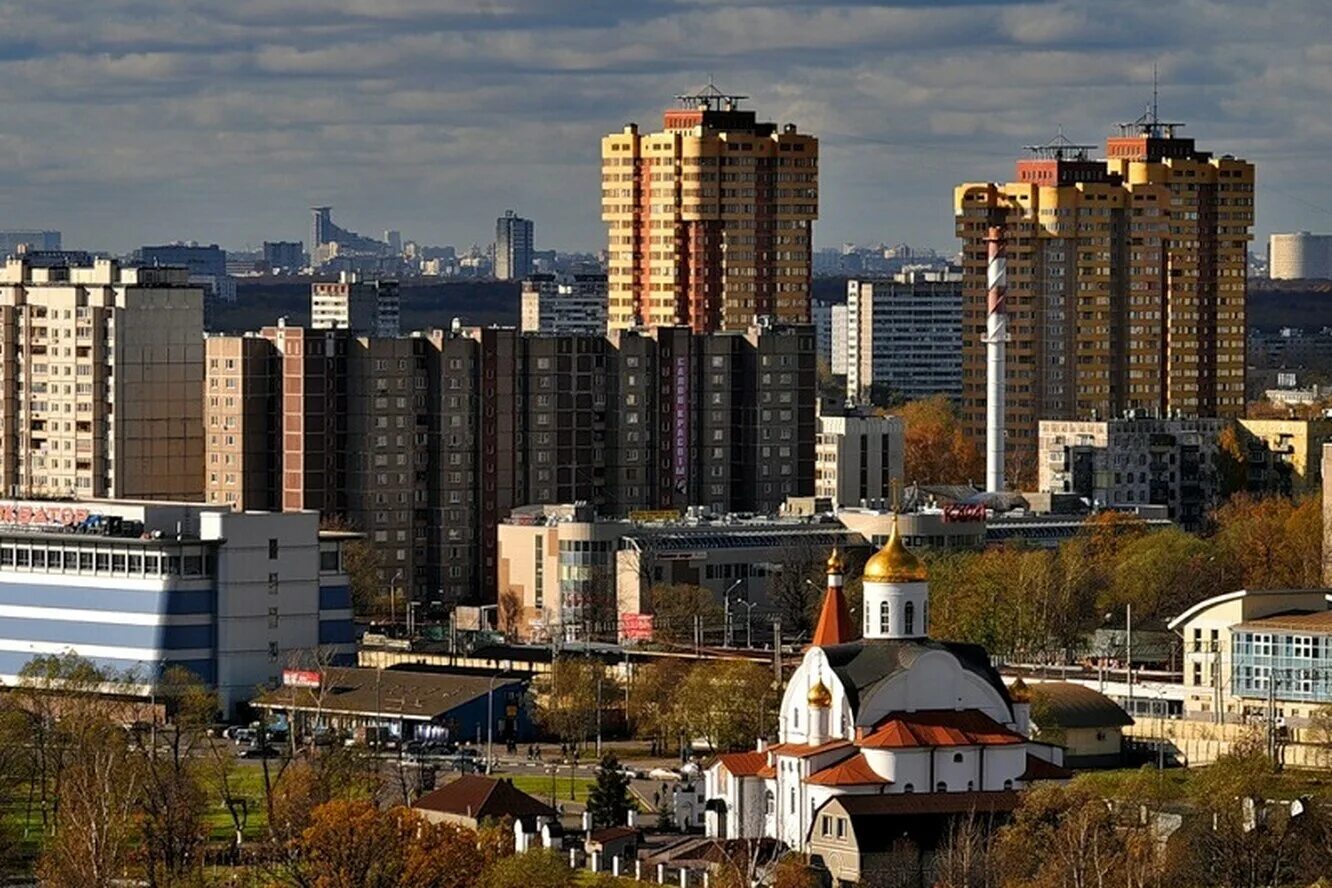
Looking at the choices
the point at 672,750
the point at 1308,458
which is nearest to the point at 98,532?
the point at 672,750

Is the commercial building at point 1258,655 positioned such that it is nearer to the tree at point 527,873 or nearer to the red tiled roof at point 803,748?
the red tiled roof at point 803,748

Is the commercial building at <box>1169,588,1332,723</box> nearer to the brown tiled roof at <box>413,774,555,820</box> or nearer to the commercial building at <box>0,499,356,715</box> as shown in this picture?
the brown tiled roof at <box>413,774,555,820</box>

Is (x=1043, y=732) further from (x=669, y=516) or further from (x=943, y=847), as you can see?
(x=669, y=516)

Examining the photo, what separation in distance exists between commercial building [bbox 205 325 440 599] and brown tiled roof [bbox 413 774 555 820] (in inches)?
1674

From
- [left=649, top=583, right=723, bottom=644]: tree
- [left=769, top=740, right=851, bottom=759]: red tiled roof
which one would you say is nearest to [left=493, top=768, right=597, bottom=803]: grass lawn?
[left=769, top=740, right=851, bottom=759]: red tiled roof

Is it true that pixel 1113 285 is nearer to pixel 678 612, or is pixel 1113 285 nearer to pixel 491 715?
pixel 678 612

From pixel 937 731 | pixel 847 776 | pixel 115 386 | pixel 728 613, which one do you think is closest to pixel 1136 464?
pixel 728 613

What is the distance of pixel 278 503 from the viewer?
11956cm

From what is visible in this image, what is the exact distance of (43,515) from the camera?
323ft

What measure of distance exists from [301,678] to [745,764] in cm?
2200

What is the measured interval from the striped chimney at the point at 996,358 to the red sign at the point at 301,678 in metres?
45.9

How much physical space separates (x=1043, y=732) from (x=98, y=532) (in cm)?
2540

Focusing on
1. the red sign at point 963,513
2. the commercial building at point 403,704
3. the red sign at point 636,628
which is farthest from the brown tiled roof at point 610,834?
the red sign at point 963,513

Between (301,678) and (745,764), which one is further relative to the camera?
(301,678)
